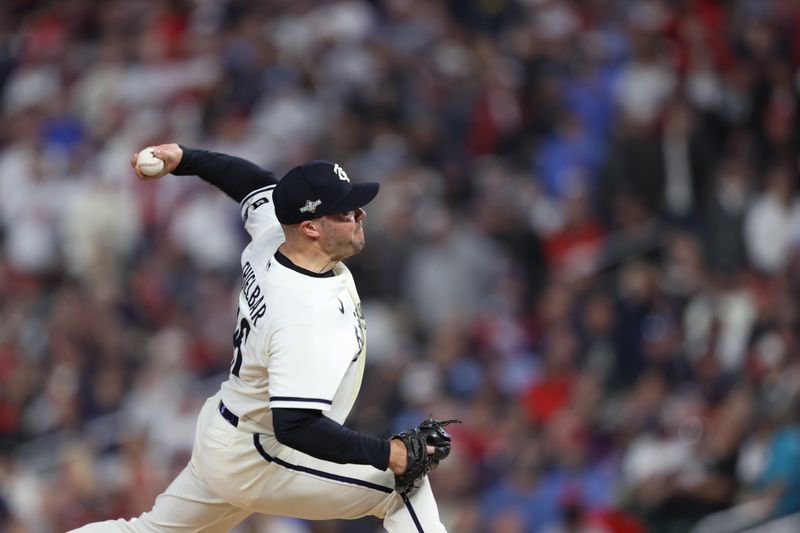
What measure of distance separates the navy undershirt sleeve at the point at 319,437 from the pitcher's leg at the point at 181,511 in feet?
2.13

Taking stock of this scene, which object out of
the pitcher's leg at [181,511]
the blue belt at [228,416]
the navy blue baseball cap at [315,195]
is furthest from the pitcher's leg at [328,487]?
the navy blue baseball cap at [315,195]

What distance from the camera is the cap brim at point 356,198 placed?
5.10 meters

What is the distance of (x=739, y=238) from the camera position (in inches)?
377

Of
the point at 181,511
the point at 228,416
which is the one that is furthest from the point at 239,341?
the point at 181,511

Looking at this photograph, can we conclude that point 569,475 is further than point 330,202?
Yes

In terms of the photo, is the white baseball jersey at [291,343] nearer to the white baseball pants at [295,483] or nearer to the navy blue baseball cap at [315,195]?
the white baseball pants at [295,483]

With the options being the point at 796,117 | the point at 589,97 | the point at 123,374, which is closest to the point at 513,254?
the point at 589,97

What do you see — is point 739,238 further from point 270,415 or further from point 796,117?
point 270,415

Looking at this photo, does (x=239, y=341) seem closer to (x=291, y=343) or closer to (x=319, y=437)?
(x=291, y=343)

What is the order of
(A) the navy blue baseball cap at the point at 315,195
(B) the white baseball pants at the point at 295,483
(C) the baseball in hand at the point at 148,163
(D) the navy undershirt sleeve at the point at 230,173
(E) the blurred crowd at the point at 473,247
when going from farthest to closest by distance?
(E) the blurred crowd at the point at 473,247 → (D) the navy undershirt sleeve at the point at 230,173 → (C) the baseball in hand at the point at 148,163 → (B) the white baseball pants at the point at 295,483 → (A) the navy blue baseball cap at the point at 315,195

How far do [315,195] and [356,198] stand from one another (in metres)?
0.15

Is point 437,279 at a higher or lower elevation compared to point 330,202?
higher

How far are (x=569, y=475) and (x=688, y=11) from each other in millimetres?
4501

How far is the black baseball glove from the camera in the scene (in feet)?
16.3
